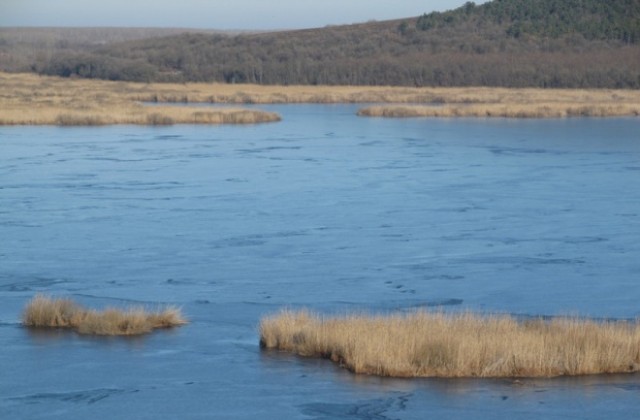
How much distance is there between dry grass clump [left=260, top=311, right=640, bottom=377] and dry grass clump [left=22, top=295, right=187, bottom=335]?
1212 mm

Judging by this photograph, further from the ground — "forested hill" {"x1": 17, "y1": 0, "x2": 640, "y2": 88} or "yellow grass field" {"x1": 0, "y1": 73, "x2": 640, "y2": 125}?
"forested hill" {"x1": 17, "y1": 0, "x2": 640, "y2": 88}

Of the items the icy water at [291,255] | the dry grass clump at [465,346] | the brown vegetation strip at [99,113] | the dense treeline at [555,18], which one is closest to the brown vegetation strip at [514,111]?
the brown vegetation strip at [99,113]

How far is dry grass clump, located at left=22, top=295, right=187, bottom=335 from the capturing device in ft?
33.1

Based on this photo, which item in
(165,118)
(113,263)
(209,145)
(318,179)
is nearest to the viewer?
(113,263)

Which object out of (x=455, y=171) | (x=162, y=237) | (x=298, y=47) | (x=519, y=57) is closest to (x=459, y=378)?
(x=162, y=237)

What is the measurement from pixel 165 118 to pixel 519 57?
118 feet

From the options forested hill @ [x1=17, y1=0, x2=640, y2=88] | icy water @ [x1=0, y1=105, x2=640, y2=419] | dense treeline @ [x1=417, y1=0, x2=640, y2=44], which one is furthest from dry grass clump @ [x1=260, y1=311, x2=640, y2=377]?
dense treeline @ [x1=417, y1=0, x2=640, y2=44]

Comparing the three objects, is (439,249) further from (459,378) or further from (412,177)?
(412,177)

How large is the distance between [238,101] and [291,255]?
32849 millimetres

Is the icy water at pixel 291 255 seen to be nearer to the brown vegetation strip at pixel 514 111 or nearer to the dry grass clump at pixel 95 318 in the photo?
the dry grass clump at pixel 95 318

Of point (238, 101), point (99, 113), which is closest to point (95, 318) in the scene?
point (99, 113)

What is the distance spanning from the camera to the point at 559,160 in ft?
80.4

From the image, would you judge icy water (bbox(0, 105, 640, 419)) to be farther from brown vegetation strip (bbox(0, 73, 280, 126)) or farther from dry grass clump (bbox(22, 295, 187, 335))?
brown vegetation strip (bbox(0, 73, 280, 126))

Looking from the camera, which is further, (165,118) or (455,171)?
(165,118)
